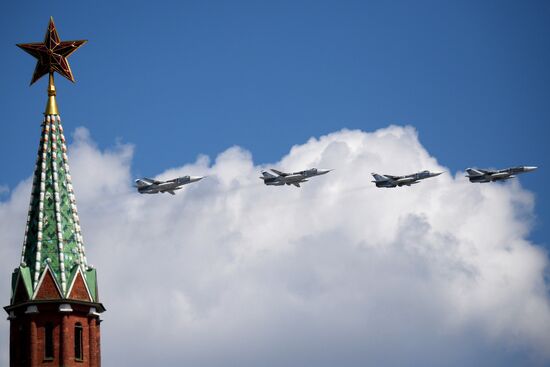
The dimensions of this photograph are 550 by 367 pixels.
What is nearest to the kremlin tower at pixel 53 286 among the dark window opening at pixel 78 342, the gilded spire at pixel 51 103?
the dark window opening at pixel 78 342

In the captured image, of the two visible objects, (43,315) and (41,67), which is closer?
(43,315)

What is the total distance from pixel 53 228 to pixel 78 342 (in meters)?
12.5

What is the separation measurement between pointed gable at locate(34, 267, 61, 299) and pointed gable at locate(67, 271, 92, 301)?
175 cm

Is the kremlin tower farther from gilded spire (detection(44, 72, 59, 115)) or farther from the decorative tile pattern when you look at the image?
gilded spire (detection(44, 72, 59, 115))

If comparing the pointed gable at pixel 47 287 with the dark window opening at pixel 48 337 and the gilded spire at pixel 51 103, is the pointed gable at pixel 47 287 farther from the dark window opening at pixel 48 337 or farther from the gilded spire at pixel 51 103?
the gilded spire at pixel 51 103

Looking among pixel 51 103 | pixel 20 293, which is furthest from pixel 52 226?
pixel 51 103

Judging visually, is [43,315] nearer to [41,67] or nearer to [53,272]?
[53,272]

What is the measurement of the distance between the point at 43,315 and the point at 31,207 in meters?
12.6

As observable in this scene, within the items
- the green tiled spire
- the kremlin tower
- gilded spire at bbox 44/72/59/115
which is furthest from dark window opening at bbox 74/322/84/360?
gilded spire at bbox 44/72/59/115

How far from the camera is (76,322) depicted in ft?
502

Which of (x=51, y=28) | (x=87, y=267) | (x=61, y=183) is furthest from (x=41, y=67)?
(x=87, y=267)

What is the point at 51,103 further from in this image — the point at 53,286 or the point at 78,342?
the point at 78,342

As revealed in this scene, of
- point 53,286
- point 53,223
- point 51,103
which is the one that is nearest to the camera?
point 53,286

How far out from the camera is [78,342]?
152750 mm
